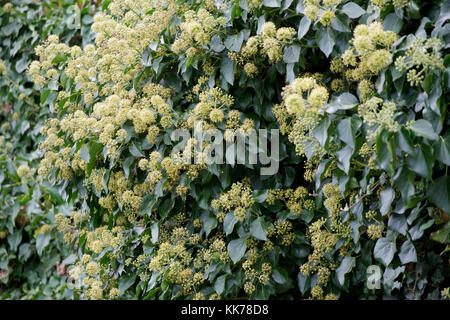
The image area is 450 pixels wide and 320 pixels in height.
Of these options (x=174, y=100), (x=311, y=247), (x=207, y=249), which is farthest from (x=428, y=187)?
(x=174, y=100)

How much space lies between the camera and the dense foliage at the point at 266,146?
172cm

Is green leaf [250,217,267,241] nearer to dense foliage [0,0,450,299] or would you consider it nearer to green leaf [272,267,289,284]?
dense foliage [0,0,450,299]

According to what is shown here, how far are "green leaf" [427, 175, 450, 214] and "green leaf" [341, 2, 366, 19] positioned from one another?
2.19ft

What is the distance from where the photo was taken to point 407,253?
1902 mm

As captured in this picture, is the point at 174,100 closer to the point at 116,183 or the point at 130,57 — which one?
the point at 130,57

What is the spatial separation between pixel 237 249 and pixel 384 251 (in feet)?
1.99

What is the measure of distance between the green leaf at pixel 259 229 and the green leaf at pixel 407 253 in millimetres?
530

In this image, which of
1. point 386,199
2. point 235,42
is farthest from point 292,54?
point 386,199

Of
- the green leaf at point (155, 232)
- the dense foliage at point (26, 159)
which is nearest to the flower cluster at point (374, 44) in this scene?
the green leaf at point (155, 232)

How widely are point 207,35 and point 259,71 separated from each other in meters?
0.30

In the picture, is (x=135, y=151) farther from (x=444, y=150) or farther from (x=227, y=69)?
(x=444, y=150)

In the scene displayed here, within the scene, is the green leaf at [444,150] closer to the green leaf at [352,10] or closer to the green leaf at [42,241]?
the green leaf at [352,10]

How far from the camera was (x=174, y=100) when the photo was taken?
2510mm

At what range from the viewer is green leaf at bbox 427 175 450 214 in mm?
1670
